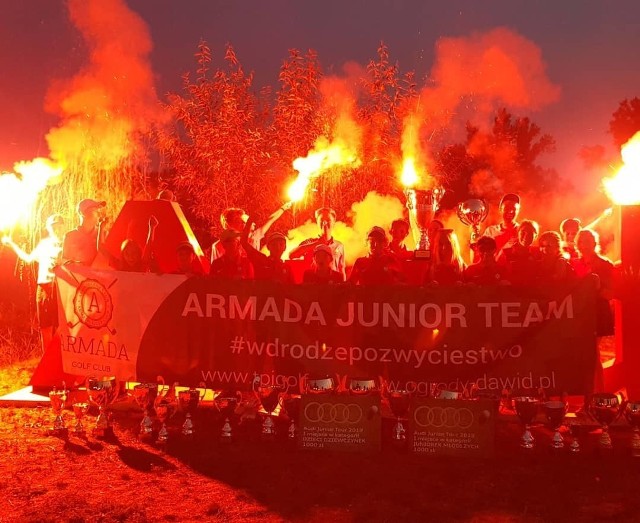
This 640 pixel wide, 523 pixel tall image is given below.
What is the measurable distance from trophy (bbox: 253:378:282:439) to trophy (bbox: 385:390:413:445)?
1131 millimetres

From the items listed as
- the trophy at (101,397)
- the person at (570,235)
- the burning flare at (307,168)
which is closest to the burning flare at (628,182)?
the person at (570,235)

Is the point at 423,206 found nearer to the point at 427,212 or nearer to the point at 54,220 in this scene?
the point at 427,212

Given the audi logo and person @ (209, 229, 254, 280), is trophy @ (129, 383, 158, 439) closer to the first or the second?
person @ (209, 229, 254, 280)

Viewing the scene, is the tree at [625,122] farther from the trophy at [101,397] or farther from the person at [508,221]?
the trophy at [101,397]

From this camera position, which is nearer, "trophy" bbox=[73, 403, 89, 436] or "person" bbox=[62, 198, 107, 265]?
"trophy" bbox=[73, 403, 89, 436]

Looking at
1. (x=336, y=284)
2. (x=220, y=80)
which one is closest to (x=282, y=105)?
(x=220, y=80)

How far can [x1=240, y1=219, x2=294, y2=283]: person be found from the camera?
24.5ft

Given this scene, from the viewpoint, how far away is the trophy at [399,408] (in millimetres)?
6254

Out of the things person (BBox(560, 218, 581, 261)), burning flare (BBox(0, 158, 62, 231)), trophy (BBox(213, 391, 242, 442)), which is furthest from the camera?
burning flare (BBox(0, 158, 62, 231))

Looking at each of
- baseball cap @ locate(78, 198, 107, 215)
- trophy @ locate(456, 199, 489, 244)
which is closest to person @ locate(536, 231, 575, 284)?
trophy @ locate(456, 199, 489, 244)

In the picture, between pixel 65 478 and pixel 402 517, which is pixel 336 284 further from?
pixel 65 478

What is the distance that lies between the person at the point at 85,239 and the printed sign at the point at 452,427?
4.59 meters

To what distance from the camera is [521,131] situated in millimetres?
29609

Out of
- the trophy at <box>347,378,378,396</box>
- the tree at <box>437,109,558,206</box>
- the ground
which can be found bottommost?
the ground
